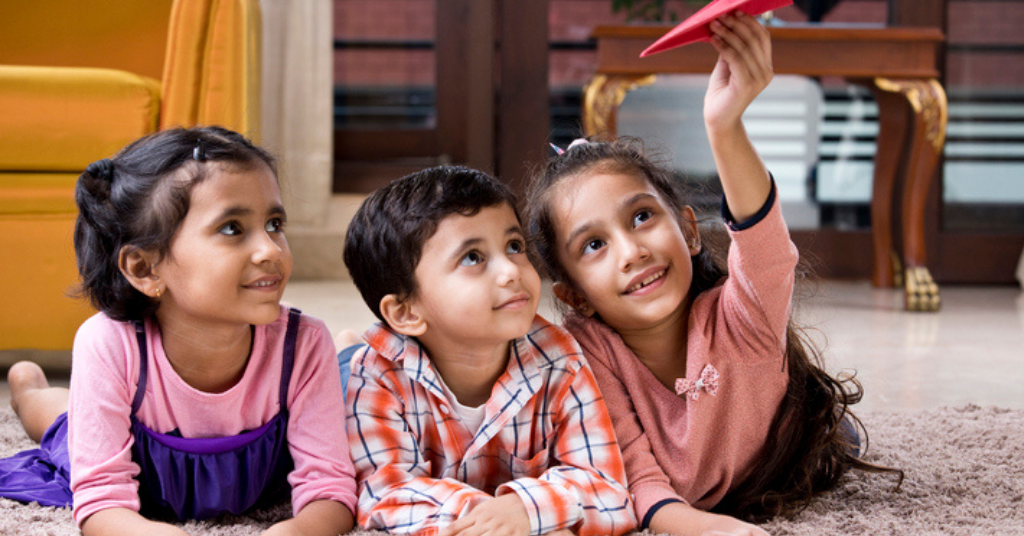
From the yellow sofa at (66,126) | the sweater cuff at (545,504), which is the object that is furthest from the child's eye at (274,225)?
the yellow sofa at (66,126)

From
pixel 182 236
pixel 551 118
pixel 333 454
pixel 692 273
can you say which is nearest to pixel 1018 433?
pixel 692 273

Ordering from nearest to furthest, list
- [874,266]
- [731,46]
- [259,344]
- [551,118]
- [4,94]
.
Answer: [731,46] < [259,344] < [4,94] < [874,266] < [551,118]

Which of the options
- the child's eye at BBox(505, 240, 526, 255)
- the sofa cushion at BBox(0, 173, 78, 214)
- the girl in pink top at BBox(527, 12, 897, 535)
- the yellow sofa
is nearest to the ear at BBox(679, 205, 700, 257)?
the girl in pink top at BBox(527, 12, 897, 535)

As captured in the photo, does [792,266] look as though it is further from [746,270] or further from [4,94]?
[4,94]

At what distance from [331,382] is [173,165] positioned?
0.89 feet

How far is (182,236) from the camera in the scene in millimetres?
964

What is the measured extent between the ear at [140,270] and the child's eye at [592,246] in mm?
437

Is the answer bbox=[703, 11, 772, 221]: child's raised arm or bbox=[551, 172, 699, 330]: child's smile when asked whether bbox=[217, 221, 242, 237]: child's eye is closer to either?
bbox=[551, 172, 699, 330]: child's smile

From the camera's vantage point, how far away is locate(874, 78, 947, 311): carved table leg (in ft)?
8.21

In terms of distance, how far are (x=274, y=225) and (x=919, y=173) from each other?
2131mm

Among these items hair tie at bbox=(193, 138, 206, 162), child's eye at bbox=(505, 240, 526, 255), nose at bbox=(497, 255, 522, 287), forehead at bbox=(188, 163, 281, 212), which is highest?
hair tie at bbox=(193, 138, 206, 162)

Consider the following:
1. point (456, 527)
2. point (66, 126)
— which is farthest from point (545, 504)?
point (66, 126)

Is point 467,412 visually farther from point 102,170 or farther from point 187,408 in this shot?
point 102,170

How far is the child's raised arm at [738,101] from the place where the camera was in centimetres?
90
